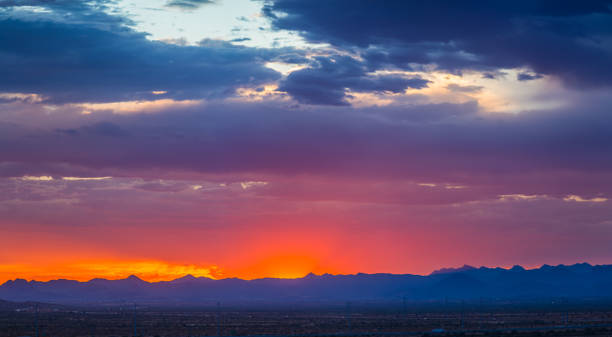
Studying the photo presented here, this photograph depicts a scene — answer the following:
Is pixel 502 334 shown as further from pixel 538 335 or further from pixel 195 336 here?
pixel 195 336

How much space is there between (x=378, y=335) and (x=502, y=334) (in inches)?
418

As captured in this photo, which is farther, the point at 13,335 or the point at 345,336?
the point at 13,335

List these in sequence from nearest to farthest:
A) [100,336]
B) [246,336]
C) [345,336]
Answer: [345,336]
[246,336]
[100,336]

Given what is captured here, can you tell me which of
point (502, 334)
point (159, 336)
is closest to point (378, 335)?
point (502, 334)

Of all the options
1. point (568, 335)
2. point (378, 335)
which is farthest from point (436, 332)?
point (568, 335)

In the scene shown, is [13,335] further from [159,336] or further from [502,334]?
[502,334]

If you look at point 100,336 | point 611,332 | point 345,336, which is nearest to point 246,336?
point 345,336

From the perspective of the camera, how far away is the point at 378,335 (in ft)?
212

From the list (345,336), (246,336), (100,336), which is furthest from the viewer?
(100,336)

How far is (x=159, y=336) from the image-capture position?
69.6m

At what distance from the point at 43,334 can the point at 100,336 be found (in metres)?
6.86

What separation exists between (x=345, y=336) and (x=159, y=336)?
18118 mm

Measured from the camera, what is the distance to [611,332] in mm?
66062

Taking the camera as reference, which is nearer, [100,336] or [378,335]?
[378,335]
